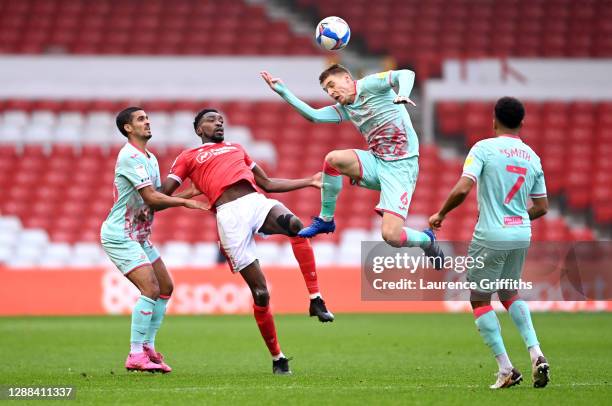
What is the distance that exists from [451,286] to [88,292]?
6882 mm

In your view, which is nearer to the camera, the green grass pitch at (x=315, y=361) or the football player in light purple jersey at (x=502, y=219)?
the green grass pitch at (x=315, y=361)

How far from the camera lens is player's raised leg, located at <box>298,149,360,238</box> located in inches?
379

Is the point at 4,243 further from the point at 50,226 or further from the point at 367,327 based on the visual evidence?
the point at 367,327

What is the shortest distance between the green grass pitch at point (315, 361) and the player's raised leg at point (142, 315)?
0.46 feet

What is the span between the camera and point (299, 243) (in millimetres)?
10078

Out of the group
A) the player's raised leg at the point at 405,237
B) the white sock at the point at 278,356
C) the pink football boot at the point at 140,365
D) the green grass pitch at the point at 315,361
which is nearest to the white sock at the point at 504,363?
the green grass pitch at the point at 315,361

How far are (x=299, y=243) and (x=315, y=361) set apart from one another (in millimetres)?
1806

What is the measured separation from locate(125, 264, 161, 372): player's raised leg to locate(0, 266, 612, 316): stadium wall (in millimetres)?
8854

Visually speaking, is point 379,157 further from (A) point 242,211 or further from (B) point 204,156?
(B) point 204,156

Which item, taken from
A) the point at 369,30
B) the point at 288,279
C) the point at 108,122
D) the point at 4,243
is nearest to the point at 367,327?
the point at 288,279

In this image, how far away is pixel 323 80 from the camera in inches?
387

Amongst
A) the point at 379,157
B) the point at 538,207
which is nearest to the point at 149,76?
the point at 379,157

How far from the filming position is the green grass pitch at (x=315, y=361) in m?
8.19

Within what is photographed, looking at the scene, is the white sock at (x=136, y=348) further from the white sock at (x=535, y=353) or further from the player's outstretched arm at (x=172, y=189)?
the white sock at (x=535, y=353)
